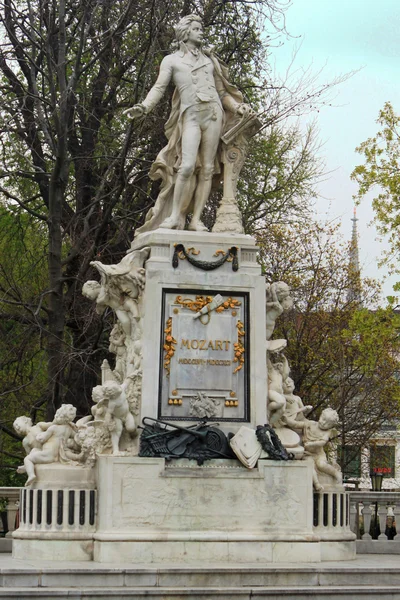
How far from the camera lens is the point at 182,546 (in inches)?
602

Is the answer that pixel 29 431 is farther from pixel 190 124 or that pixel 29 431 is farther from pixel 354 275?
pixel 354 275

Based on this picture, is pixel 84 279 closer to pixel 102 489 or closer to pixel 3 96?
pixel 3 96

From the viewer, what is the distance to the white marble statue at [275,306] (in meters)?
16.8

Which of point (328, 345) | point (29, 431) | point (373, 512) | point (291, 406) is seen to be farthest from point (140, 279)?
point (328, 345)

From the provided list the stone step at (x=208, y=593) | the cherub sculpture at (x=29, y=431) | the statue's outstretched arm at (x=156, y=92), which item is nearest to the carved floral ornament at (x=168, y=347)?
the cherub sculpture at (x=29, y=431)

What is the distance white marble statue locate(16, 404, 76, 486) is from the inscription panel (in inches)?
43.6

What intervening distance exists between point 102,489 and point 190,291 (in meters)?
2.51

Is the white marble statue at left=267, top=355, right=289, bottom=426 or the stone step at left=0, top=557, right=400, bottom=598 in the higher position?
the white marble statue at left=267, top=355, right=289, bottom=426

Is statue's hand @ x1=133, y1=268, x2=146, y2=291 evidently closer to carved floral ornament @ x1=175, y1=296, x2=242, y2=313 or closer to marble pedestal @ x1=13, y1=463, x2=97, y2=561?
carved floral ornament @ x1=175, y1=296, x2=242, y2=313

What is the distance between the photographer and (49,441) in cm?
1612

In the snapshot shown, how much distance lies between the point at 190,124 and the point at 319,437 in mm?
3957

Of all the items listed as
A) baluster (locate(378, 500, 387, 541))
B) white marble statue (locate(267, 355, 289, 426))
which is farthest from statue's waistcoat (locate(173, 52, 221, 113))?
baluster (locate(378, 500, 387, 541))

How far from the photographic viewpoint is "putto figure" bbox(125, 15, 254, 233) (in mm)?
16922

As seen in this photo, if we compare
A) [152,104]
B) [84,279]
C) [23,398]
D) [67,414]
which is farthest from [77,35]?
[67,414]
